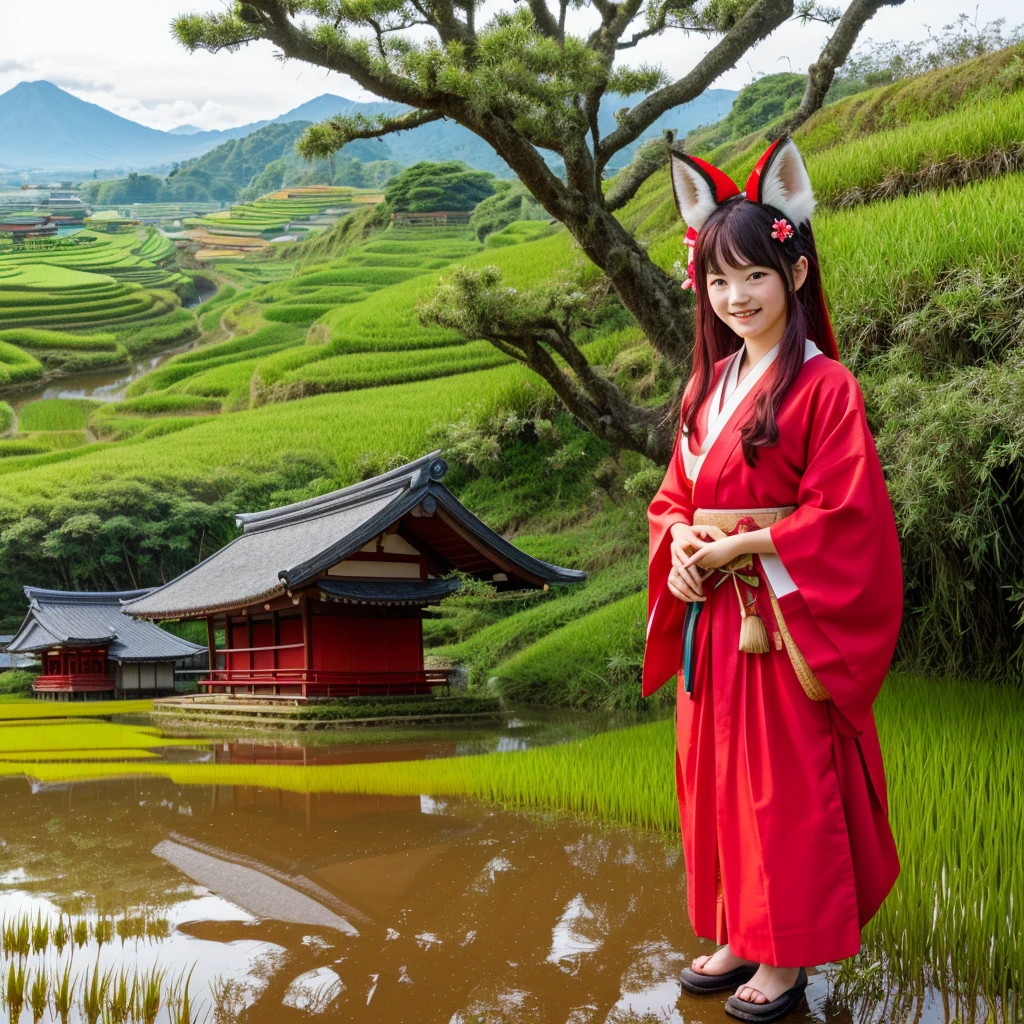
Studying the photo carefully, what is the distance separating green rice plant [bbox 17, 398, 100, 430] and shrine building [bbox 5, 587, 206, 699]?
819 centimetres

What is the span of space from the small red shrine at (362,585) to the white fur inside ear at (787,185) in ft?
26.6

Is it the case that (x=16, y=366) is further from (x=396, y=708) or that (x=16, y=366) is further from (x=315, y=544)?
(x=396, y=708)

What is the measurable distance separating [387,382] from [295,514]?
1169 cm

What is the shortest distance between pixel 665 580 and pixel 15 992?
200 centimetres

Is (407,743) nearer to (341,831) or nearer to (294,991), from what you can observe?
(341,831)

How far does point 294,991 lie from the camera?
2.49m

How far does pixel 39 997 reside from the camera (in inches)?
95.3

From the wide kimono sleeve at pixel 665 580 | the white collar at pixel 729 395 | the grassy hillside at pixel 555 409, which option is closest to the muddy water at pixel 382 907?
the wide kimono sleeve at pixel 665 580

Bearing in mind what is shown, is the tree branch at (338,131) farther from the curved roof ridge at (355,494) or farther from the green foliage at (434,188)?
the green foliage at (434,188)

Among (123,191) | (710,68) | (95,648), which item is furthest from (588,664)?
(123,191)

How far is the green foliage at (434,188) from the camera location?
120ft

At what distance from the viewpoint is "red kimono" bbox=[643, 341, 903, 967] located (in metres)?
2.25

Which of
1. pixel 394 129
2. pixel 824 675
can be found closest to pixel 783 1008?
pixel 824 675

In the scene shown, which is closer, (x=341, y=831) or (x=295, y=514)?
(x=341, y=831)
